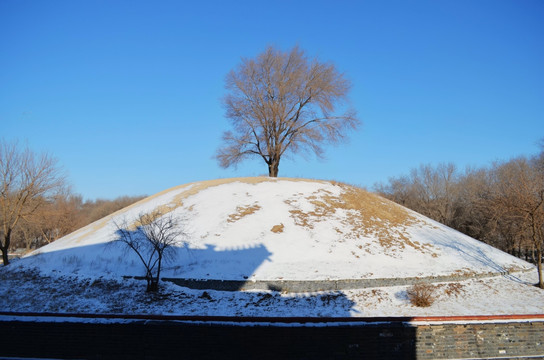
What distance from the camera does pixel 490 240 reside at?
3189cm

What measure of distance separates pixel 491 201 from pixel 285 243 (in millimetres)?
10035

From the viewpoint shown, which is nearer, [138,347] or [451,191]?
[138,347]

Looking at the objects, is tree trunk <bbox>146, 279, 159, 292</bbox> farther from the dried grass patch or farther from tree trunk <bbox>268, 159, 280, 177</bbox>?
tree trunk <bbox>268, 159, 280, 177</bbox>

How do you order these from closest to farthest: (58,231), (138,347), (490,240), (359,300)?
(138,347), (359,300), (490,240), (58,231)

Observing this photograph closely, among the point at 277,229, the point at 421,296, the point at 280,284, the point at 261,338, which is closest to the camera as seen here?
the point at 261,338

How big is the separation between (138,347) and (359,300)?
802 centimetres

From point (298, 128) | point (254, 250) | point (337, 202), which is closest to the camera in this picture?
point (254, 250)

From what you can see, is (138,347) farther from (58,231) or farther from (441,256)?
(58,231)

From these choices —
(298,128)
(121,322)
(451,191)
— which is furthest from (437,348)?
(451,191)

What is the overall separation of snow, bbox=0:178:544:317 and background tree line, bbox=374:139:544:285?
2.81m

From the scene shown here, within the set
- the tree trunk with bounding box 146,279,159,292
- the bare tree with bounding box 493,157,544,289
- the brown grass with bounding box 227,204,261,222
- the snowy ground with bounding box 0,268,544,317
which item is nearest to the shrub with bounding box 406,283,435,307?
the snowy ground with bounding box 0,268,544,317

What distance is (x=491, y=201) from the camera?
57.3 feet

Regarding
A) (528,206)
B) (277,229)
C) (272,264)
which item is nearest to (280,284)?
(272,264)

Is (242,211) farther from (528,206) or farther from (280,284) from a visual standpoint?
(528,206)
